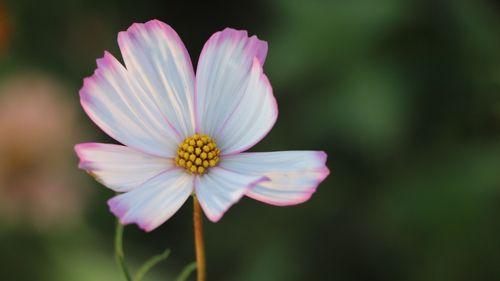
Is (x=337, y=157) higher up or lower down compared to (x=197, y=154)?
lower down

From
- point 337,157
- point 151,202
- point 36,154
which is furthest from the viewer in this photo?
point 337,157

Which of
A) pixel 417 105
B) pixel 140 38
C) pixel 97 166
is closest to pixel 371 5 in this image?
pixel 417 105

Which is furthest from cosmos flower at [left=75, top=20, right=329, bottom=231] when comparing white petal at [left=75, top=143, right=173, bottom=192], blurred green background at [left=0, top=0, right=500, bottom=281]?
blurred green background at [left=0, top=0, right=500, bottom=281]

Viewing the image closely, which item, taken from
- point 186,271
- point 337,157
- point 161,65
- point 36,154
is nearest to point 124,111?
point 161,65

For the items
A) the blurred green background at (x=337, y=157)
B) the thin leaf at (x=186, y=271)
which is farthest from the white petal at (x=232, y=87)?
the blurred green background at (x=337, y=157)

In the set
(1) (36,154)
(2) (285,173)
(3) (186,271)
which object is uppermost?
(2) (285,173)

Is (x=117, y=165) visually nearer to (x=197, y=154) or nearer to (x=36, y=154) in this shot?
(x=197, y=154)

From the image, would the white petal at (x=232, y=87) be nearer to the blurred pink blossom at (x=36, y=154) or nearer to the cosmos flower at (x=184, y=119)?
the cosmos flower at (x=184, y=119)
